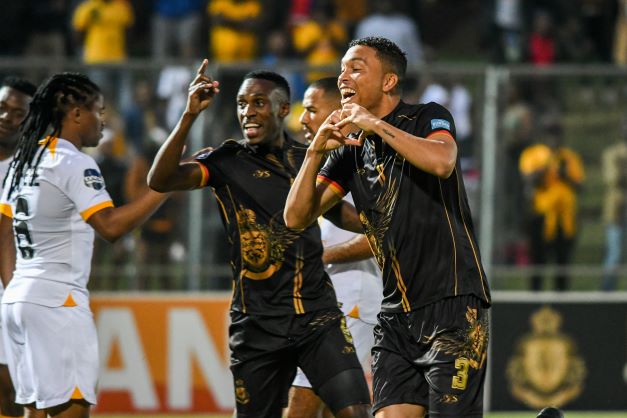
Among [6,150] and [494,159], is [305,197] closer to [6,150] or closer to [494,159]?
[6,150]

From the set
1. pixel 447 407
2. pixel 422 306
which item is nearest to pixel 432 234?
pixel 422 306

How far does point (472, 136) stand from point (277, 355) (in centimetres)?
557

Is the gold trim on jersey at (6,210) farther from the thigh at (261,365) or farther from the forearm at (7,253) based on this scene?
Result: the thigh at (261,365)

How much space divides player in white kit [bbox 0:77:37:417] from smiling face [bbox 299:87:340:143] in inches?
74.7

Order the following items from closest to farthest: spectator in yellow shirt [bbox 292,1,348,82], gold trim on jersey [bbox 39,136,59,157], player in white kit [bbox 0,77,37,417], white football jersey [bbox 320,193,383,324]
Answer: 1. gold trim on jersey [bbox 39,136,59,157]
2. player in white kit [bbox 0,77,37,417]
3. white football jersey [bbox 320,193,383,324]
4. spectator in yellow shirt [bbox 292,1,348,82]

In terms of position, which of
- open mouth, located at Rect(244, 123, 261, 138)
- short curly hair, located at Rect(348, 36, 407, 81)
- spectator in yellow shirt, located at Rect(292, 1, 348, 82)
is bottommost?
open mouth, located at Rect(244, 123, 261, 138)

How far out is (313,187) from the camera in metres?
5.99

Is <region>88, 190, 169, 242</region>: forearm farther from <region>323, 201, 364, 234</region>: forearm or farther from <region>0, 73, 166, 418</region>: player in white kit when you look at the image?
<region>323, 201, 364, 234</region>: forearm

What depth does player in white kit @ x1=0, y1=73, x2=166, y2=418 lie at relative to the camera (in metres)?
6.66

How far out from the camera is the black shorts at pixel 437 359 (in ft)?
18.5

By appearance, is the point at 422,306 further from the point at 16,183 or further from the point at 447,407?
the point at 16,183

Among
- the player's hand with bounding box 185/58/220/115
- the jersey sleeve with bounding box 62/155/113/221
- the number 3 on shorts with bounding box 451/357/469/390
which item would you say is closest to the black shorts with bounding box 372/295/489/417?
the number 3 on shorts with bounding box 451/357/469/390

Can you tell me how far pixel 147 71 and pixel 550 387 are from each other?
5.06 m

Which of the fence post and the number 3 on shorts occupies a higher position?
the fence post
